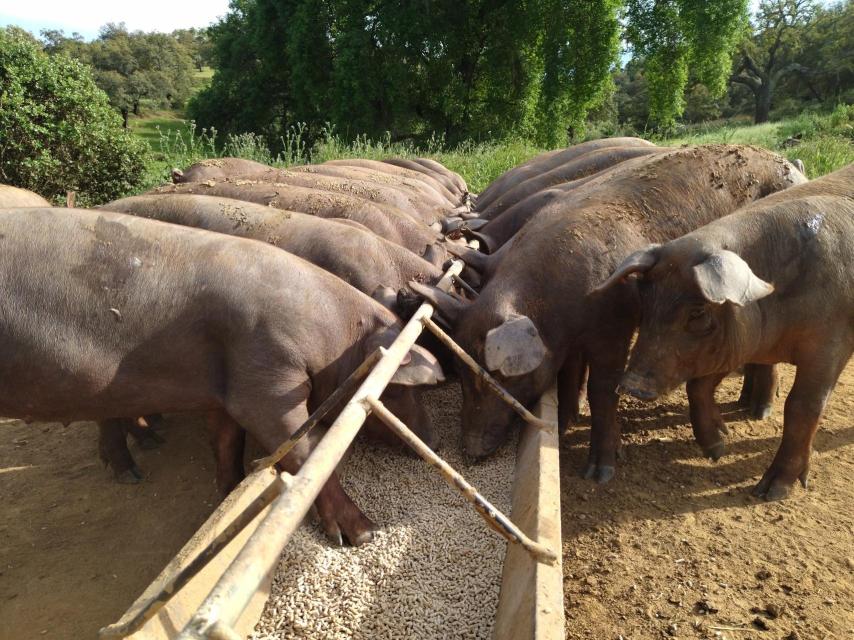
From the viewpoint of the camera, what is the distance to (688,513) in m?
3.85

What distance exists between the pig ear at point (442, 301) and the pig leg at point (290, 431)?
1.23m

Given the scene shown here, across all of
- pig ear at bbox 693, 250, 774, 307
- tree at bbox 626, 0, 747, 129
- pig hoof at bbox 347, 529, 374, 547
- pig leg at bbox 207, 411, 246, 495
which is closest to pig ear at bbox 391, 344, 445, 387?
pig hoof at bbox 347, 529, 374, 547

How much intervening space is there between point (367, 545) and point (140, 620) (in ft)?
4.81

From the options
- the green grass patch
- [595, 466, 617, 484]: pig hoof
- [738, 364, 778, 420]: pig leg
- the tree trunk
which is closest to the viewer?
[595, 466, 617, 484]: pig hoof

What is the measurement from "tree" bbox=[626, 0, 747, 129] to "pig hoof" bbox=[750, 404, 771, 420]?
2052 centimetres

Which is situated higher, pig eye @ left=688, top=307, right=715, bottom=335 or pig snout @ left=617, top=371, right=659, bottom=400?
pig eye @ left=688, top=307, right=715, bottom=335

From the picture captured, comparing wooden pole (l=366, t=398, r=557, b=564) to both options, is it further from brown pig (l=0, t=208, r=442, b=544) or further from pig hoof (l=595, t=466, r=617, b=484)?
pig hoof (l=595, t=466, r=617, b=484)

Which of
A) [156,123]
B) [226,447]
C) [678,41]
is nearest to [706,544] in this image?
[226,447]

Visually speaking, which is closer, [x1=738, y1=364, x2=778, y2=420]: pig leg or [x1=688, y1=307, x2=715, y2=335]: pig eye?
[x1=688, y1=307, x2=715, y2=335]: pig eye

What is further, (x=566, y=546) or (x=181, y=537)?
(x=181, y=537)

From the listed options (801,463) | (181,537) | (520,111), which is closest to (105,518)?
(181,537)

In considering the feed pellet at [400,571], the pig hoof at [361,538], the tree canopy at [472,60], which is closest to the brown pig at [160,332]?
the pig hoof at [361,538]

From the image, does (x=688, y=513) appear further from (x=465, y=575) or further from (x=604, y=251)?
(x=604, y=251)

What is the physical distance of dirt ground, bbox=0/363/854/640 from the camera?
3107mm
